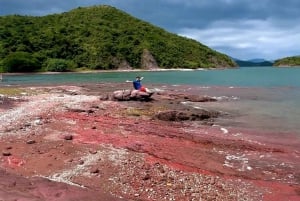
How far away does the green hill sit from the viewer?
140375 mm

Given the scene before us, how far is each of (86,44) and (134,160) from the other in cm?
14705

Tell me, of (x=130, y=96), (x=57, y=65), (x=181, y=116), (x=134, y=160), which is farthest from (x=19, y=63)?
(x=134, y=160)

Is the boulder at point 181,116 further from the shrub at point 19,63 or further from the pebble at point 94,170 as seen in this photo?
the shrub at point 19,63

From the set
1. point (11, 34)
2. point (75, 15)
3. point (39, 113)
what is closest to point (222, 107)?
point (39, 113)

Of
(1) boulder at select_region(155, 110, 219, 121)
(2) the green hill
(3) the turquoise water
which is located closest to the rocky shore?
(1) boulder at select_region(155, 110, 219, 121)

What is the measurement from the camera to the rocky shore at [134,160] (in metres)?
13.5

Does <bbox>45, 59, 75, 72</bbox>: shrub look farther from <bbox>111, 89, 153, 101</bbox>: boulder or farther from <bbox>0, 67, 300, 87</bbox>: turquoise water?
<bbox>111, 89, 153, 101</bbox>: boulder

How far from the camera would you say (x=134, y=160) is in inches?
655

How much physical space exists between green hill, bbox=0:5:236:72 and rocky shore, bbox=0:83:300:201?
11141cm

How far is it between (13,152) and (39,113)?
34.2 feet

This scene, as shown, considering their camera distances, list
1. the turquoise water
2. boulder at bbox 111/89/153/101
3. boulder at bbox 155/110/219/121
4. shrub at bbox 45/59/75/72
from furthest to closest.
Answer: shrub at bbox 45/59/75/72, the turquoise water, boulder at bbox 111/89/153/101, boulder at bbox 155/110/219/121

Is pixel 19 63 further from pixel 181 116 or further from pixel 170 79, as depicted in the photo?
pixel 181 116

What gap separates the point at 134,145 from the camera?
19.7m

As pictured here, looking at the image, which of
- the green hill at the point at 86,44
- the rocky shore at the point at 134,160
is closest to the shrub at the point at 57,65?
the green hill at the point at 86,44
